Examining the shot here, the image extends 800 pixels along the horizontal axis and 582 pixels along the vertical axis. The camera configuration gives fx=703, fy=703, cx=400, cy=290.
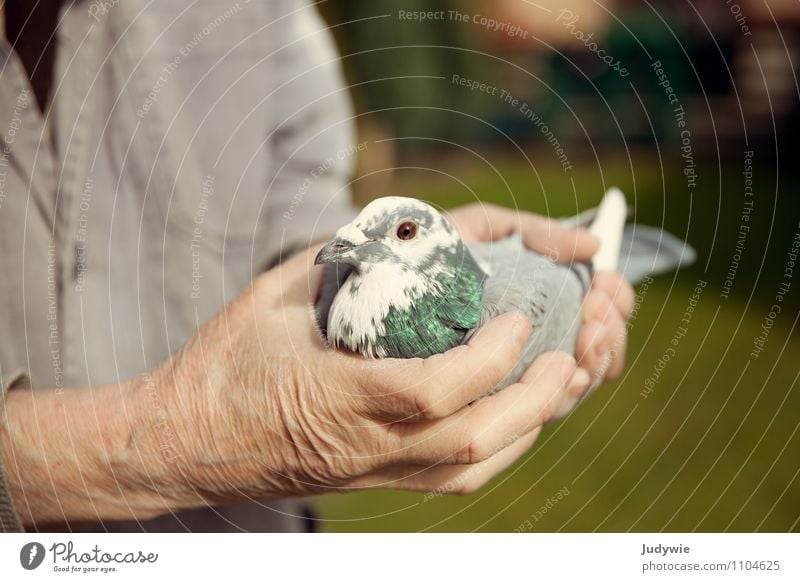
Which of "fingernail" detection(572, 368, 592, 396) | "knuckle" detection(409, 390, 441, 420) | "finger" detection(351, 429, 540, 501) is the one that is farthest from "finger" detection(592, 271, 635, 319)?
"knuckle" detection(409, 390, 441, 420)

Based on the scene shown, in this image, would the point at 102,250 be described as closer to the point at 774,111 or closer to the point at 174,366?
the point at 174,366

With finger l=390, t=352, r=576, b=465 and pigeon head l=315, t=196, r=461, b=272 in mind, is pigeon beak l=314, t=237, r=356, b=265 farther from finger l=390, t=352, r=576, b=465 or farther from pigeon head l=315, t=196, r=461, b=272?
finger l=390, t=352, r=576, b=465

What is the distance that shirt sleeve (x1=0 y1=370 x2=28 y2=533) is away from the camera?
700 mm

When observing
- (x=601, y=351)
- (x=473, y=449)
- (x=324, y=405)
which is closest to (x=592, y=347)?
(x=601, y=351)

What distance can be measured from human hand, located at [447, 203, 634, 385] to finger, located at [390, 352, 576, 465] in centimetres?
13

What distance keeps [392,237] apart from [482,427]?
0.22m

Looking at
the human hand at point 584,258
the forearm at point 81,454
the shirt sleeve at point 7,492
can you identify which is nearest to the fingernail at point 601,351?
the human hand at point 584,258

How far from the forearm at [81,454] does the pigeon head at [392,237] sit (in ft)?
0.95

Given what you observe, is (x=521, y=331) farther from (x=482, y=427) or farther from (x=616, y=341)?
(x=616, y=341)

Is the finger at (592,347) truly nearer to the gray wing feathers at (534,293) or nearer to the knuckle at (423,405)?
the gray wing feathers at (534,293)

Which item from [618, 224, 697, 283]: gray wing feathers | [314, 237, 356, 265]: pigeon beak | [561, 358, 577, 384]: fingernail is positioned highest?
[618, 224, 697, 283]: gray wing feathers

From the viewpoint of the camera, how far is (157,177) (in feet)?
2.97

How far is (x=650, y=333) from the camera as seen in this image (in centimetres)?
157

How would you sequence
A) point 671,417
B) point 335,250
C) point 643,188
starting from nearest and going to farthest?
point 335,250 → point 643,188 → point 671,417
